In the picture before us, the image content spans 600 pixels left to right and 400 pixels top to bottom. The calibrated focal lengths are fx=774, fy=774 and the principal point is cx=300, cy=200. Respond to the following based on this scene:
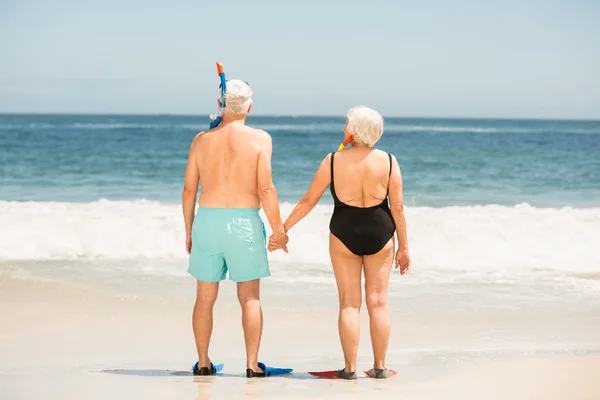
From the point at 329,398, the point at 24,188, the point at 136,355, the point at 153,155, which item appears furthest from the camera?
the point at 153,155

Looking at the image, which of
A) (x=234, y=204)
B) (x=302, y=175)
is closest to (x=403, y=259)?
(x=234, y=204)

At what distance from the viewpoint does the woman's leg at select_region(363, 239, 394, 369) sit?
4.15 meters

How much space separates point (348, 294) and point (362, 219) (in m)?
0.42

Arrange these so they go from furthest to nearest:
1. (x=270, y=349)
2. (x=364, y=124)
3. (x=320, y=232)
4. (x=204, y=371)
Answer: (x=320, y=232) → (x=270, y=349) → (x=204, y=371) → (x=364, y=124)

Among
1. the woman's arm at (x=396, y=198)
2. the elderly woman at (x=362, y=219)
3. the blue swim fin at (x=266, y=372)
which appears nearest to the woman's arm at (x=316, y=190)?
the elderly woman at (x=362, y=219)

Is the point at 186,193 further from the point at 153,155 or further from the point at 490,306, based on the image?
the point at 153,155

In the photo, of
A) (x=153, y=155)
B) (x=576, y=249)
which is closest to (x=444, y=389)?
(x=576, y=249)

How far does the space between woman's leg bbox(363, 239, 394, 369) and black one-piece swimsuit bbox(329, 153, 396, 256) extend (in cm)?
5

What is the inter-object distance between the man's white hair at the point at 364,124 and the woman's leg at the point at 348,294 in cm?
56

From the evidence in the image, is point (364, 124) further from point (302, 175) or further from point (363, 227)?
point (302, 175)

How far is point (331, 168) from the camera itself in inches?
162

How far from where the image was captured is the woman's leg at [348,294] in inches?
163

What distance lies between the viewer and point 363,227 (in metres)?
4.09

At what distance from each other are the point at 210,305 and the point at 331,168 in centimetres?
100
